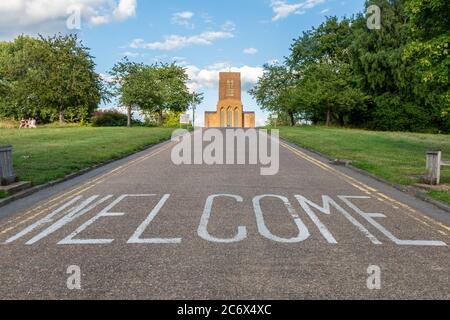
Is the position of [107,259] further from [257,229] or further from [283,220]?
[283,220]

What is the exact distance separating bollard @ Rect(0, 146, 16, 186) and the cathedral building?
78751mm

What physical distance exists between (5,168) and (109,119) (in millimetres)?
57308

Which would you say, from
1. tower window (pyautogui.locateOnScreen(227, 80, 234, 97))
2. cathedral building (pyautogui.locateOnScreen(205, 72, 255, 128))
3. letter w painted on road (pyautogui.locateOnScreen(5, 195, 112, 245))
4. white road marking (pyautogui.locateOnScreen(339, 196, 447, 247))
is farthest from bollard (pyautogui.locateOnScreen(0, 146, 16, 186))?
tower window (pyautogui.locateOnScreen(227, 80, 234, 97))

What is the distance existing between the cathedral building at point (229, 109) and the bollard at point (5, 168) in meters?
78.8

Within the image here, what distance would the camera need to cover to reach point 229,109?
A: 299 ft

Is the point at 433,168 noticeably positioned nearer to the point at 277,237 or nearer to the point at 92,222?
the point at 277,237

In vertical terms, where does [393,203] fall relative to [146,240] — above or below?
below

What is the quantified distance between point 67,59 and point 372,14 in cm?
4009

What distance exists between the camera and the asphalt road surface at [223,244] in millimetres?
4676

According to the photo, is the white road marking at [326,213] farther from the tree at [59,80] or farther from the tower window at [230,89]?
the tower window at [230,89]

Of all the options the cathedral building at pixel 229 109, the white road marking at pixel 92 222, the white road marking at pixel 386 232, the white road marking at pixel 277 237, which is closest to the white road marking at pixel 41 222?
the white road marking at pixel 92 222

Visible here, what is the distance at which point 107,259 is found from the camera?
558cm

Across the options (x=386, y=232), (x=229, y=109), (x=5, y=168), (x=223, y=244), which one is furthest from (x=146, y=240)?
(x=229, y=109)

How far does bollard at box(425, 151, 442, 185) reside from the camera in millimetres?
11547
